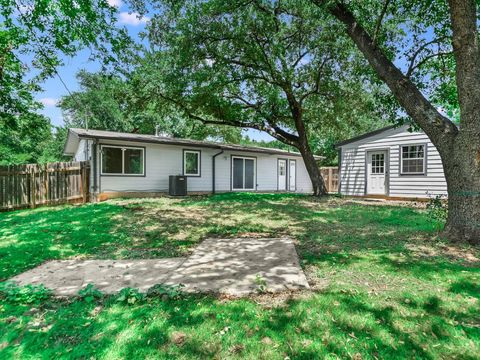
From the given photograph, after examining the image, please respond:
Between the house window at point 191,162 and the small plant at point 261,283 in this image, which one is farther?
the house window at point 191,162

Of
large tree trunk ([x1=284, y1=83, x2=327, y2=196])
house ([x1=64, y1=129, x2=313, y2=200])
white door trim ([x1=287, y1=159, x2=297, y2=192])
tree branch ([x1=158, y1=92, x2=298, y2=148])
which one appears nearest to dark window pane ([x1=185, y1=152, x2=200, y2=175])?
house ([x1=64, y1=129, x2=313, y2=200])

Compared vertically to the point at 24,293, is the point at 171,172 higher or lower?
higher

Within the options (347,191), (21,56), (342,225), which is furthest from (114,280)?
(347,191)

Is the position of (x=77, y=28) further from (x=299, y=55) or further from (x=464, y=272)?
(x=464, y=272)

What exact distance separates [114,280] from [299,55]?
1128 cm

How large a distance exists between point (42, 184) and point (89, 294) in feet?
28.3

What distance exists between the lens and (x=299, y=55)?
38.7 ft

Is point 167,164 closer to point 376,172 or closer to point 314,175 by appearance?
point 314,175

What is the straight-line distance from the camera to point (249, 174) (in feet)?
55.1

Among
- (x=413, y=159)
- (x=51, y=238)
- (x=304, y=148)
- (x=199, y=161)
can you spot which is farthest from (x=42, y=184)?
(x=413, y=159)

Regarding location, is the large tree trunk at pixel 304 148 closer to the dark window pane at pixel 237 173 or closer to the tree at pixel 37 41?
the dark window pane at pixel 237 173

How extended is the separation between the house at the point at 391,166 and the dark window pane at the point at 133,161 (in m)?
9.18

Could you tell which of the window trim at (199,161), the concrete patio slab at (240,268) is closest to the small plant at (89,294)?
the concrete patio slab at (240,268)

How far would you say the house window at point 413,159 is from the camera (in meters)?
11.1
